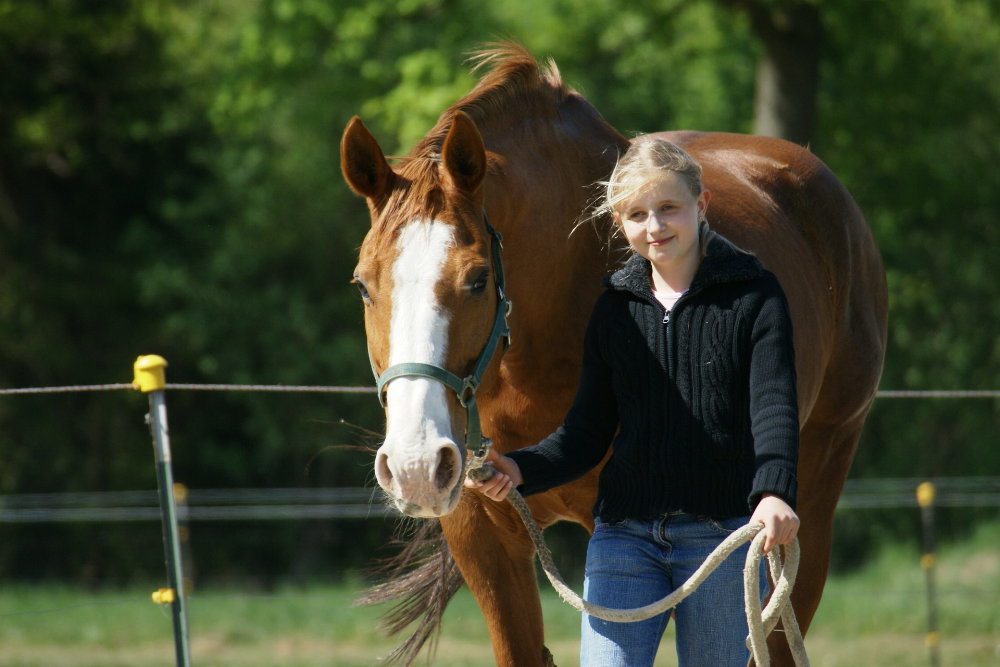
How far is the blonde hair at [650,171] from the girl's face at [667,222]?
14mm

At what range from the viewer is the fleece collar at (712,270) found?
8.36ft

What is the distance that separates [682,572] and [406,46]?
13283 millimetres

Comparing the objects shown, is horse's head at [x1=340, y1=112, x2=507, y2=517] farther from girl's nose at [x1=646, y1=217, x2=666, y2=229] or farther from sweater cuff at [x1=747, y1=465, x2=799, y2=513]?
sweater cuff at [x1=747, y1=465, x2=799, y2=513]

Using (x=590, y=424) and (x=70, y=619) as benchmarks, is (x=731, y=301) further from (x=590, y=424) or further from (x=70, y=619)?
(x=70, y=619)

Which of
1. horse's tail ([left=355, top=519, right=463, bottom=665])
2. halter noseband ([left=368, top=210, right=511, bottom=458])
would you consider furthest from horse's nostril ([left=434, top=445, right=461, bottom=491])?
horse's tail ([left=355, top=519, right=463, bottom=665])

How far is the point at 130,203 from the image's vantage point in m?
16.0

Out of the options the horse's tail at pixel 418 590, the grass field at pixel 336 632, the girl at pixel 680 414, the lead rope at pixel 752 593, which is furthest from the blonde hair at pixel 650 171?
the grass field at pixel 336 632

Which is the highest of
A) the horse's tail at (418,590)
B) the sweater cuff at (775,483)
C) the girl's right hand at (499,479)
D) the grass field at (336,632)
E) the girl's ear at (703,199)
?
the girl's ear at (703,199)

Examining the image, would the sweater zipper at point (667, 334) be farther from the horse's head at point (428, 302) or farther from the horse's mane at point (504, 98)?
the horse's mane at point (504, 98)

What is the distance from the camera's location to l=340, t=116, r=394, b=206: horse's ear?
268 cm

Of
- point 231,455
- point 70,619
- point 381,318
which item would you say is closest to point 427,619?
point 381,318

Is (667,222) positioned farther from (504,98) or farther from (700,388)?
(504,98)

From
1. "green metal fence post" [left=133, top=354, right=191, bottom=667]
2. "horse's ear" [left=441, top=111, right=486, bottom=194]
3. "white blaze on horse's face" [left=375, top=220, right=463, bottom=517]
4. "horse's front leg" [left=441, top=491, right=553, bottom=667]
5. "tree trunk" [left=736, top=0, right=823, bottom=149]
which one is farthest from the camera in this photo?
"tree trunk" [left=736, top=0, right=823, bottom=149]

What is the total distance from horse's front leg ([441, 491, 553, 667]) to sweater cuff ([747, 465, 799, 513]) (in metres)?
1.11
